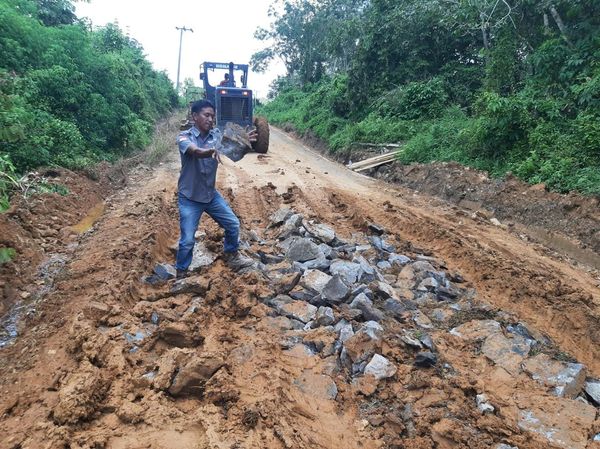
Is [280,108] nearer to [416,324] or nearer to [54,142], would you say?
[54,142]

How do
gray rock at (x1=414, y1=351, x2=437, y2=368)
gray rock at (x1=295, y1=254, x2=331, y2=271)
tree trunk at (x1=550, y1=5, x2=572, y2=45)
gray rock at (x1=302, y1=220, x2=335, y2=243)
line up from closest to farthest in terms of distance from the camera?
gray rock at (x1=414, y1=351, x2=437, y2=368)
gray rock at (x1=295, y1=254, x2=331, y2=271)
gray rock at (x1=302, y1=220, x2=335, y2=243)
tree trunk at (x1=550, y1=5, x2=572, y2=45)

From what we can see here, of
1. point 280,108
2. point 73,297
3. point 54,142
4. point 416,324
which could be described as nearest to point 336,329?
point 416,324

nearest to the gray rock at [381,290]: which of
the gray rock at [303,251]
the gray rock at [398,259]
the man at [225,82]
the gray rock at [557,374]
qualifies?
the gray rock at [303,251]

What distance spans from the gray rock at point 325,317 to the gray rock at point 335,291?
27 centimetres

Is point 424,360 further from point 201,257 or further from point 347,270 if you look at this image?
point 201,257

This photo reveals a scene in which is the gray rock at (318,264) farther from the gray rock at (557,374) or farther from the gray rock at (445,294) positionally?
the gray rock at (557,374)

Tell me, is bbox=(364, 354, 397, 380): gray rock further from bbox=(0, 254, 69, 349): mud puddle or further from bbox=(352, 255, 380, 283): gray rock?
bbox=(0, 254, 69, 349): mud puddle

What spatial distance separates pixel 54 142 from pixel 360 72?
1364 cm

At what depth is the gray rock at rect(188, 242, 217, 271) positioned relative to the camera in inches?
196

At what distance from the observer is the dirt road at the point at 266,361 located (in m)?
2.61

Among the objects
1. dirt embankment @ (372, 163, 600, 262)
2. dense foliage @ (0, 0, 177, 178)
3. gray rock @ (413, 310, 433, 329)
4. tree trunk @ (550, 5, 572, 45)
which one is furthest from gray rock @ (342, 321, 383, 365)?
tree trunk @ (550, 5, 572, 45)

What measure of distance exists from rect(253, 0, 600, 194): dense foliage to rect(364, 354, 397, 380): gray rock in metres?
6.46

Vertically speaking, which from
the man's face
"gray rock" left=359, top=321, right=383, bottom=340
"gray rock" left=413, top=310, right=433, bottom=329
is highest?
the man's face

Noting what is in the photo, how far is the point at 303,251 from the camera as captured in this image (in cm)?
543
